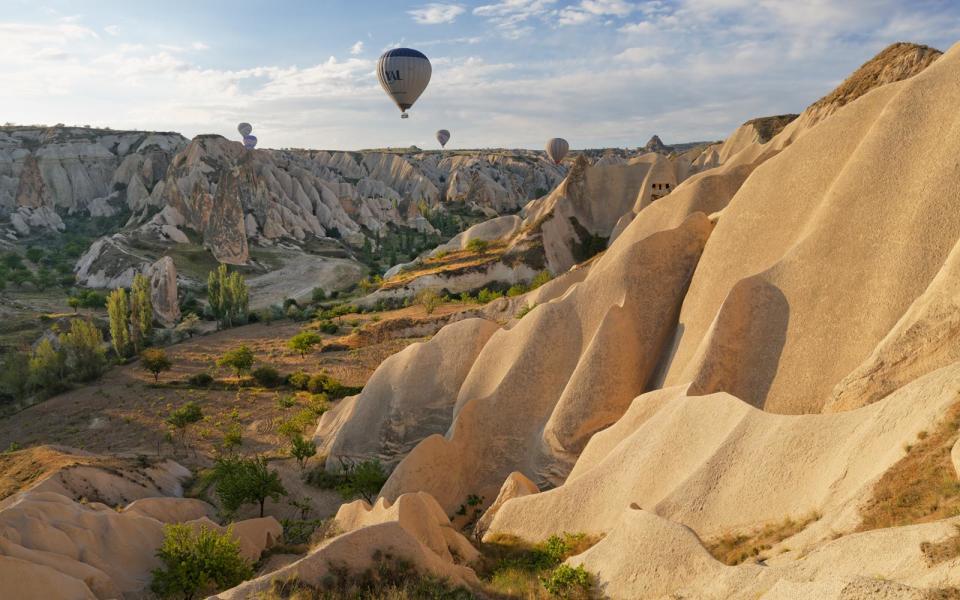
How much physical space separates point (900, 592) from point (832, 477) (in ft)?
16.5

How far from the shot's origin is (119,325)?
50.0 m

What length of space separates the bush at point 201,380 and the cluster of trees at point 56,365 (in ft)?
24.5

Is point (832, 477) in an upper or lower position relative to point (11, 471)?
upper

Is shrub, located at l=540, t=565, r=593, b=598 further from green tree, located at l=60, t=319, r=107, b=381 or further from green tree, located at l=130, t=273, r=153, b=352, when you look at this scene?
green tree, located at l=130, t=273, r=153, b=352

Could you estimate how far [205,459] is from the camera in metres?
30.7

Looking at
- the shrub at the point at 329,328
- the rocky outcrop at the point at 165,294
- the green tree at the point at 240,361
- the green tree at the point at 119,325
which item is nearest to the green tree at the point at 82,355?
the green tree at the point at 119,325

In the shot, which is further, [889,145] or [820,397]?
[889,145]

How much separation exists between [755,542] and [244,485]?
1651 cm

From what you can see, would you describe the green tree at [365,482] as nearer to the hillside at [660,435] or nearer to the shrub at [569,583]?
the hillside at [660,435]

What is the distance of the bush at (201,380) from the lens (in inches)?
1645

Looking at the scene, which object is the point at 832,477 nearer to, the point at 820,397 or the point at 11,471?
the point at 820,397

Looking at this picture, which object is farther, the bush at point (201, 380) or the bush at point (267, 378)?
the bush at point (201, 380)

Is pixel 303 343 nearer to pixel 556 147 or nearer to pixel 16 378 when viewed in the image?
pixel 16 378

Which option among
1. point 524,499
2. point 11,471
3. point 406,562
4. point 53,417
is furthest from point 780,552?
point 53,417
